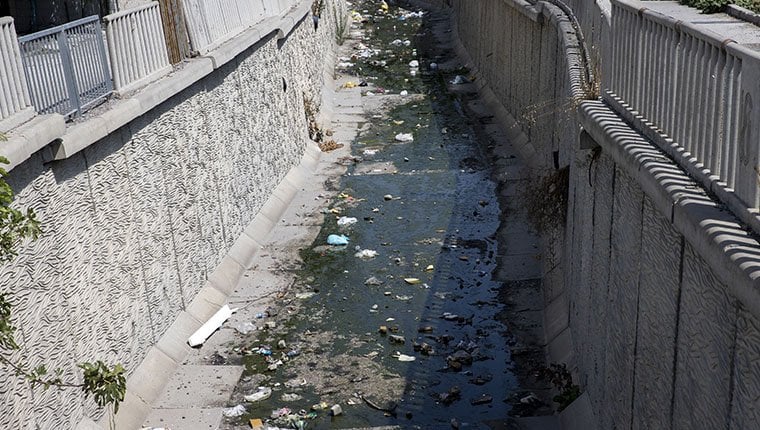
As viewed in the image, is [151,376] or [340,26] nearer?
[151,376]

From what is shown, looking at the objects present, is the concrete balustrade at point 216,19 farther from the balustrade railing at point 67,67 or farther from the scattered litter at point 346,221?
the scattered litter at point 346,221

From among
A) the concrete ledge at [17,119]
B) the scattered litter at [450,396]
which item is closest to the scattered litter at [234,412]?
the scattered litter at [450,396]

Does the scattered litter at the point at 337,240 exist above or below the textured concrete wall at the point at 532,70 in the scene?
below

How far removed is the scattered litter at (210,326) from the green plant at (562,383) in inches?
149

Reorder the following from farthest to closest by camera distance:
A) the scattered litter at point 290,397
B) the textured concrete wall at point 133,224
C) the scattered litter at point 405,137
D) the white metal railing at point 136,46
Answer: the scattered litter at point 405,137 < the white metal railing at point 136,46 < the scattered litter at point 290,397 < the textured concrete wall at point 133,224

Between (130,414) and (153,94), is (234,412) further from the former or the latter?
(153,94)

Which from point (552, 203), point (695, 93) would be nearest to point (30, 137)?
point (695, 93)

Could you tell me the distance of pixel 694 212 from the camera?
4723 mm

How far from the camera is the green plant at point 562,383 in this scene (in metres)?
8.80

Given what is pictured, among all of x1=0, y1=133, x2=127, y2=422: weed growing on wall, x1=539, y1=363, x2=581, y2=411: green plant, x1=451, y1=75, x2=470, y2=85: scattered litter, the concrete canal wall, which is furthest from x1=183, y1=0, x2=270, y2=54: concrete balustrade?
x1=451, y1=75, x2=470, y2=85: scattered litter

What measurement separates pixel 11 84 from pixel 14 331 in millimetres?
2005

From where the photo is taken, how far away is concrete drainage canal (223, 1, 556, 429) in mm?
9427

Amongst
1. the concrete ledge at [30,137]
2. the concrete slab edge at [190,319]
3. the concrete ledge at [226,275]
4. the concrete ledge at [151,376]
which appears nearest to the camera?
the concrete ledge at [30,137]

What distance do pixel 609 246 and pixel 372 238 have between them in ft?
22.8
